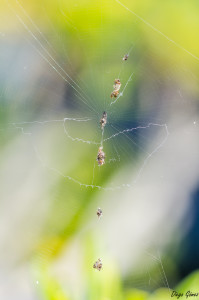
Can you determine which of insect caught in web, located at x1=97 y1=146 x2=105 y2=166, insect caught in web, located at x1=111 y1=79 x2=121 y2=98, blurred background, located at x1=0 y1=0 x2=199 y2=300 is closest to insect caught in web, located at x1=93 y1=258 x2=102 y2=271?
blurred background, located at x1=0 y1=0 x2=199 y2=300

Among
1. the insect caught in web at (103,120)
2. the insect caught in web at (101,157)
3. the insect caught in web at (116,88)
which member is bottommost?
the insect caught in web at (101,157)

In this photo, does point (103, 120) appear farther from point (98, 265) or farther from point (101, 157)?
point (98, 265)

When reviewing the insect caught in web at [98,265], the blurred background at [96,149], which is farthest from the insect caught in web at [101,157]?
the insect caught in web at [98,265]

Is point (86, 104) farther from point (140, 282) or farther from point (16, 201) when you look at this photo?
point (140, 282)

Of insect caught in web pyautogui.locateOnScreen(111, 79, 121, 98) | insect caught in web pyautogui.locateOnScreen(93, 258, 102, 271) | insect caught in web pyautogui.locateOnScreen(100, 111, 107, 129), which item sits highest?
insect caught in web pyautogui.locateOnScreen(111, 79, 121, 98)

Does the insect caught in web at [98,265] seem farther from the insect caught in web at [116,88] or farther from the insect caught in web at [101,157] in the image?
the insect caught in web at [116,88]

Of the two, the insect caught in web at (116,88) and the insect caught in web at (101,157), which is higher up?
the insect caught in web at (116,88)

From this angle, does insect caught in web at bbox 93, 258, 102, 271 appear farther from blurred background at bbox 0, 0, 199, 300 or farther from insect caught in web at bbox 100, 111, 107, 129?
insect caught in web at bbox 100, 111, 107, 129

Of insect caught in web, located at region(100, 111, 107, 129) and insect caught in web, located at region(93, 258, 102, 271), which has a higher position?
insect caught in web, located at region(100, 111, 107, 129)
